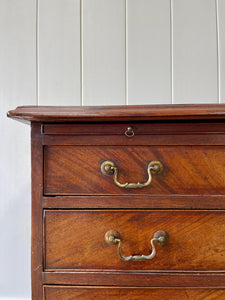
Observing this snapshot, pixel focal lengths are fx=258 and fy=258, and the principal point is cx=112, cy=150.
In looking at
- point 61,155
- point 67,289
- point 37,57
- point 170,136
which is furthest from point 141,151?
point 37,57

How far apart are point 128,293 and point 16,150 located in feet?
2.15

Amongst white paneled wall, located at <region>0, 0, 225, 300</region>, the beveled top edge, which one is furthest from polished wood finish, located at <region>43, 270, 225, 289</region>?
white paneled wall, located at <region>0, 0, 225, 300</region>

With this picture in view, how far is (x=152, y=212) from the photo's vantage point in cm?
53

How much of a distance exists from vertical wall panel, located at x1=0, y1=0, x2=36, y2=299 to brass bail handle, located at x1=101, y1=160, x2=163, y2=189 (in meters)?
0.52

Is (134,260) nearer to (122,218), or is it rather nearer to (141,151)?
(122,218)

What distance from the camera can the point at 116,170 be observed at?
52 cm

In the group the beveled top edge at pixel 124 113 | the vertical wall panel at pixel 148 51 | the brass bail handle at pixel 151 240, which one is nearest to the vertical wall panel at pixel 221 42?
the vertical wall panel at pixel 148 51

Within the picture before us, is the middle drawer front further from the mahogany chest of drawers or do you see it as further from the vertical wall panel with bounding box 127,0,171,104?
the vertical wall panel with bounding box 127,0,171,104

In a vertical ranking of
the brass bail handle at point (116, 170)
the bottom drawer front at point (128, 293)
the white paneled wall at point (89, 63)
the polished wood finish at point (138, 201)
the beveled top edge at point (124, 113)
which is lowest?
the bottom drawer front at point (128, 293)

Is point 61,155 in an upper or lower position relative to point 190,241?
upper

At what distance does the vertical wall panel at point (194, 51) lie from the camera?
948 mm

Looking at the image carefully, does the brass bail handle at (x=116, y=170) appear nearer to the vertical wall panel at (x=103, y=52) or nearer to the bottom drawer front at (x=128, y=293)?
the bottom drawer front at (x=128, y=293)

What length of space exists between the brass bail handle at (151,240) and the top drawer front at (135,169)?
0.27 ft

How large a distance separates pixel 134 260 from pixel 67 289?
0.15m
